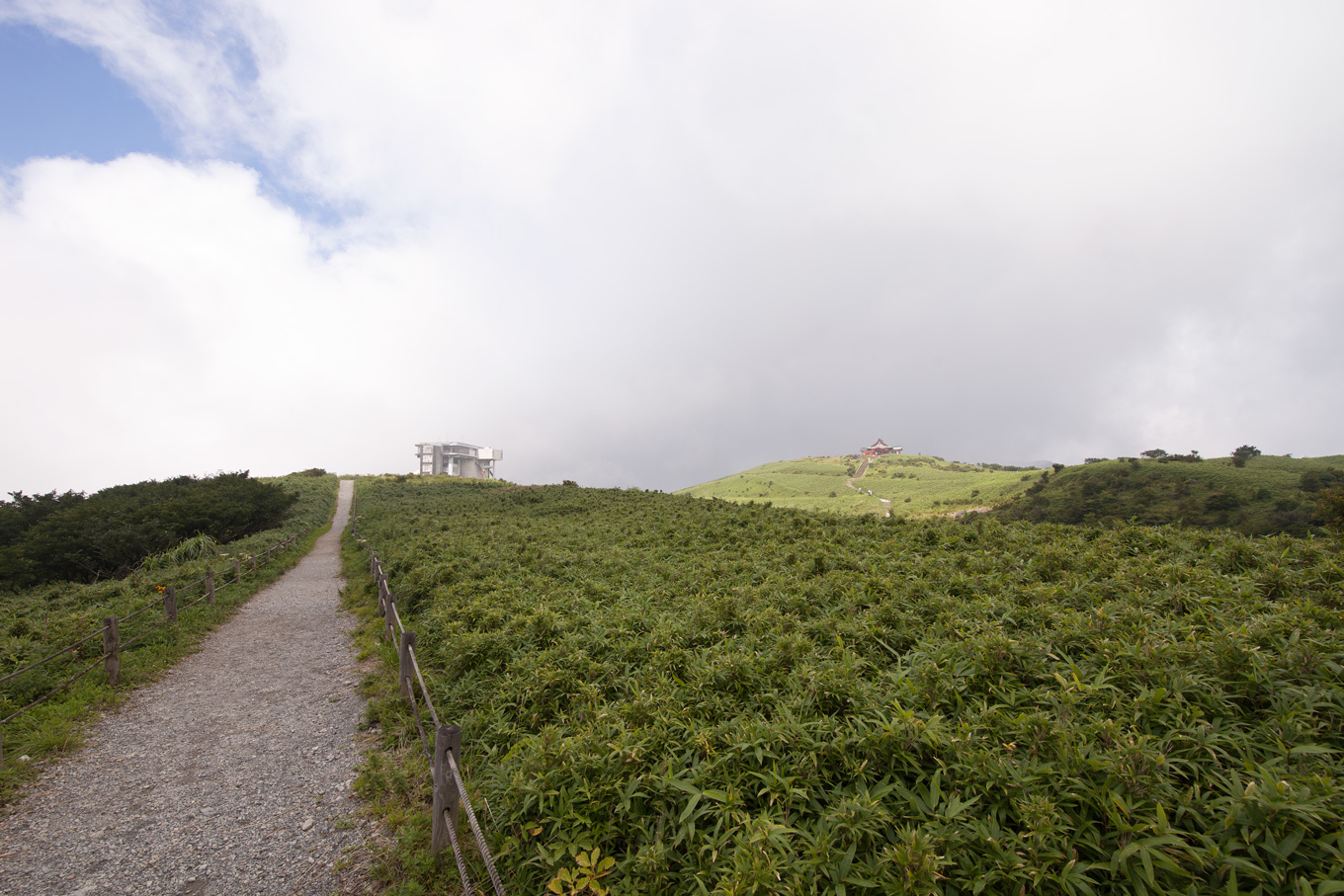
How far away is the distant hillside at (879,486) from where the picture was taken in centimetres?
3141

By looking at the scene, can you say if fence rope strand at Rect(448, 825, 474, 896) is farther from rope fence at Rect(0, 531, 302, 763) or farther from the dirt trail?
the dirt trail

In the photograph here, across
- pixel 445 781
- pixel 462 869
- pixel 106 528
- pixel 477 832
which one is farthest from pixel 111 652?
pixel 106 528

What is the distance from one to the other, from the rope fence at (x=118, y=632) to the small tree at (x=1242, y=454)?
40390mm

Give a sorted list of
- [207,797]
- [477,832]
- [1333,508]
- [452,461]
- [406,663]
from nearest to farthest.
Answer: [477,832] → [207,797] → [406,663] → [1333,508] → [452,461]

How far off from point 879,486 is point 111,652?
54839mm

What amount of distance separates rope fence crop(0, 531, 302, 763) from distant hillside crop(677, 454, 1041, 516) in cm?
1463

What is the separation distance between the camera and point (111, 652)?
26.4 ft

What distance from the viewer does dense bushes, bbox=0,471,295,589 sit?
17.8 m

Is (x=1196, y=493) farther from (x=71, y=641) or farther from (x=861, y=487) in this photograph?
(x=71, y=641)

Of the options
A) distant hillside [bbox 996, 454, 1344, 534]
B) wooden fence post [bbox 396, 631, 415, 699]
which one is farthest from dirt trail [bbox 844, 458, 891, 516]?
wooden fence post [bbox 396, 631, 415, 699]

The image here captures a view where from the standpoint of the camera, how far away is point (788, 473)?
256ft

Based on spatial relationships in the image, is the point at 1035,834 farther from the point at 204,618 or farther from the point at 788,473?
the point at 788,473

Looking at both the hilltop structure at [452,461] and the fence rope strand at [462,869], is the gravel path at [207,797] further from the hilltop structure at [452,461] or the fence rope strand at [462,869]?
the hilltop structure at [452,461]

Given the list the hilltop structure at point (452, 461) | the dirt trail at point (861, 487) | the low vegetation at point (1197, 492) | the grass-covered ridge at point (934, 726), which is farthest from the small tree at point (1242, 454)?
the hilltop structure at point (452, 461)
